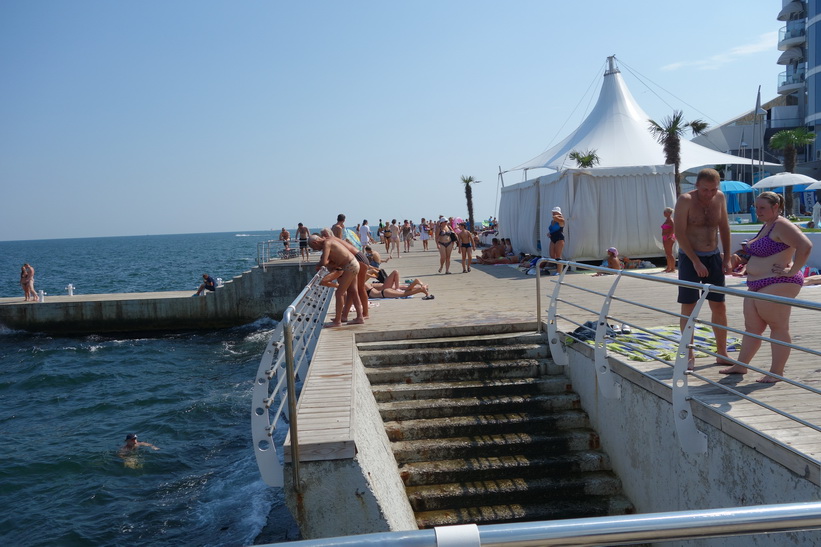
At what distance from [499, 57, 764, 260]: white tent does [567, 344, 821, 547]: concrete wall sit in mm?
11623

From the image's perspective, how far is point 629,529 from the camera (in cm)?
138

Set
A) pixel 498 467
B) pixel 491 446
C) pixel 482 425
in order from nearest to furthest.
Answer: pixel 498 467
pixel 491 446
pixel 482 425

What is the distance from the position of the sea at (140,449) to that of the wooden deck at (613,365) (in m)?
2.42

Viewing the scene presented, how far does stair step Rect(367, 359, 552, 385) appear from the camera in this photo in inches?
305

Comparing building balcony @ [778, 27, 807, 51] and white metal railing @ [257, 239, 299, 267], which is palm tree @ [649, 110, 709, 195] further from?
building balcony @ [778, 27, 807, 51]

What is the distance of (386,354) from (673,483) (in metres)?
3.75

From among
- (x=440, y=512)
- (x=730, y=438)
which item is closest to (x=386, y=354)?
(x=440, y=512)

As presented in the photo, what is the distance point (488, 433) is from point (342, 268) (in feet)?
11.3

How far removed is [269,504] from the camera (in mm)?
8875

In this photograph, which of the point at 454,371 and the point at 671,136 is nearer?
the point at 454,371

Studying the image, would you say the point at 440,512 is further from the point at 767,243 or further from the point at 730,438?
the point at 767,243

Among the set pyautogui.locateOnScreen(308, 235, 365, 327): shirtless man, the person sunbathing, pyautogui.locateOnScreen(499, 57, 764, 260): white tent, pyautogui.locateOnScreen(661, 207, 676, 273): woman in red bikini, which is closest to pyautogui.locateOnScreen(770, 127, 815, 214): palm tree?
pyautogui.locateOnScreen(499, 57, 764, 260): white tent

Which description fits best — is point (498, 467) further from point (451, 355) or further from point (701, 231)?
point (701, 231)

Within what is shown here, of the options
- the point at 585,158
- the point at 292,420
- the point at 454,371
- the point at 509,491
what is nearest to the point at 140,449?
the point at 454,371
